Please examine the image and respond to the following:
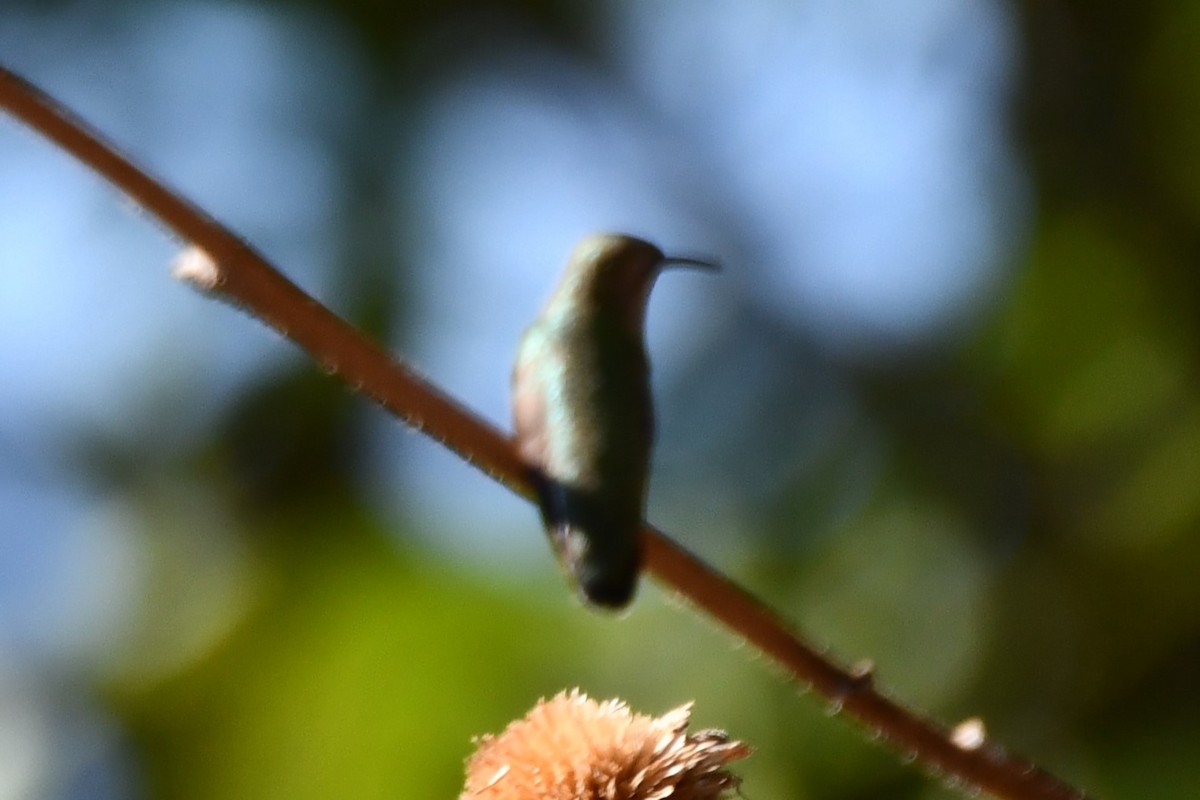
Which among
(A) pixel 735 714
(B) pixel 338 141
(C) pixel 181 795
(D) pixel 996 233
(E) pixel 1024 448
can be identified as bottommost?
(C) pixel 181 795

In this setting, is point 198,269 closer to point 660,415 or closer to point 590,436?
point 590,436

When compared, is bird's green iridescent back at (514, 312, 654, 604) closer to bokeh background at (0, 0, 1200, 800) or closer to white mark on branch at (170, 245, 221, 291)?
white mark on branch at (170, 245, 221, 291)

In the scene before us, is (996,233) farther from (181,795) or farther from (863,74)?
(181,795)

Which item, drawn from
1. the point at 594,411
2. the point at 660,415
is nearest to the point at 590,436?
the point at 594,411

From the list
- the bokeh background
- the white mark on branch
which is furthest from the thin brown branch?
the bokeh background

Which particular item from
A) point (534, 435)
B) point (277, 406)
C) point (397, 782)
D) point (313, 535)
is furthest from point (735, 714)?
point (534, 435)

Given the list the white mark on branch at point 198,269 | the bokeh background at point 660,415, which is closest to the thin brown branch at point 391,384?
the white mark on branch at point 198,269

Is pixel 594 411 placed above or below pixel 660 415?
above
